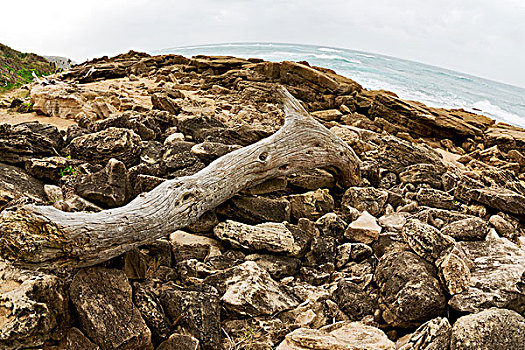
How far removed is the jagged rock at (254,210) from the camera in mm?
3891

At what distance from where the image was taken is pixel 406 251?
3277 mm

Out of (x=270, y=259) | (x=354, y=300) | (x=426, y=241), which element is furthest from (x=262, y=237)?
(x=426, y=241)

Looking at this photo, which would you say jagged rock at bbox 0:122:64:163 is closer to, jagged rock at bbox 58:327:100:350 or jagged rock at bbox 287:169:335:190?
jagged rock at bbox 58:327:100:350

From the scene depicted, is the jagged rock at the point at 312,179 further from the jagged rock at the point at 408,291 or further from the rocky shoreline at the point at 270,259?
the jagged rock at the point at 408,291

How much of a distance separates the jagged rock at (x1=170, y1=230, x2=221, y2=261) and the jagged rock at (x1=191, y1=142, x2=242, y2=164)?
113cm

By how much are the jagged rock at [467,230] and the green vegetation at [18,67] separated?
12.8 meters

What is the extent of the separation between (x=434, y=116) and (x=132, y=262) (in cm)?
1076

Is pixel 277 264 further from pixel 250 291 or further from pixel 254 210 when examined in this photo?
pixel 254 210

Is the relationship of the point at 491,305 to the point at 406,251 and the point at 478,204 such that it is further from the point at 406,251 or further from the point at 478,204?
the point at 478,204

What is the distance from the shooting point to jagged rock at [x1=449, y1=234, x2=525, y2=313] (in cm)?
277

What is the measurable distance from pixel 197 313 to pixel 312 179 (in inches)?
97.3

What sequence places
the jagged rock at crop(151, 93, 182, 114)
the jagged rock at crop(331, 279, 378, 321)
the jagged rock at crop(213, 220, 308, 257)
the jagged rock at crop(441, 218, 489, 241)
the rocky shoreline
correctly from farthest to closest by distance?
the jagged rock at crop(151, 93, 182, 114) < the jagged rock at crop(441, 218, 489, 241) < the jagged rock at crop(213, 220, 308, 257) < the jagged rock at crop(331, 279, 378, 321) < the rocky shoreline

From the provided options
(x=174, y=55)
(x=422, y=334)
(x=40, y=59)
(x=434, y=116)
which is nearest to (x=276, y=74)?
(x=434, y=116)

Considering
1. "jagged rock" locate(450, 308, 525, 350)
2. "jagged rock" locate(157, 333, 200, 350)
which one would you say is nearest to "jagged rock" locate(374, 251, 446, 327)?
"jagged rock" locate(450, 308, 525, 350)
